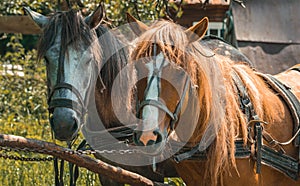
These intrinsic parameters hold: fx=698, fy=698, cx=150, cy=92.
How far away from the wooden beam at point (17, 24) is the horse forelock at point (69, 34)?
13.6 ft

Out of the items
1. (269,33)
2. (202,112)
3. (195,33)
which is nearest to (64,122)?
(202,112)

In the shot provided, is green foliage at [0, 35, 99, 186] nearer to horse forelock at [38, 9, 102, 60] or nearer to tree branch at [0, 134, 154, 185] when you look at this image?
horse forelock at [38, 9, 102, 60]

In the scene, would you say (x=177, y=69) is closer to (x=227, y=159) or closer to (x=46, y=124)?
(x=227, y=159)

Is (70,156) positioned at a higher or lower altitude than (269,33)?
lower

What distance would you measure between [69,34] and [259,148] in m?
1.35

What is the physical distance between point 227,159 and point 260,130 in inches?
10.5

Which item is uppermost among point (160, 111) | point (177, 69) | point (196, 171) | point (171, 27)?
point (171, 27)

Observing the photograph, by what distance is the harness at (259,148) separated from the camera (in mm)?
4094

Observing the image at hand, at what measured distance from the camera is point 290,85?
4.91 m

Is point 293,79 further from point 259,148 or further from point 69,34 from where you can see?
point 69,34

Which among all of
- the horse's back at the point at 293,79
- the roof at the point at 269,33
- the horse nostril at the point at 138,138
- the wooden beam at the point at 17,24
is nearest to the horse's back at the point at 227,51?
the horse's back at the point at 293,79

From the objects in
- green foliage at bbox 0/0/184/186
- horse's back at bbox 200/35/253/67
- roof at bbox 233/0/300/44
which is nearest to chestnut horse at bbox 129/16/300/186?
horse's back at bbox 200/35/253/67

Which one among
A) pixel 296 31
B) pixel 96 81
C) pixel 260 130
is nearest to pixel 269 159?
pixel 260 130

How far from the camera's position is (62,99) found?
4082mm
